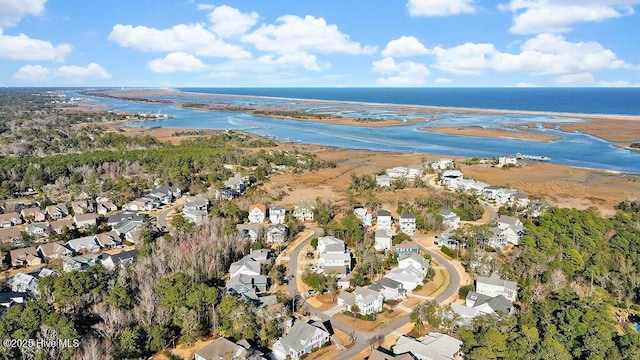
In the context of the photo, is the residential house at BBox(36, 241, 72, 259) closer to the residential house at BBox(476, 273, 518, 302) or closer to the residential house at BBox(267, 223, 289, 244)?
the residential house at BBox(267, 223, 289, 244)

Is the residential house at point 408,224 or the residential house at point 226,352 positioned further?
the residential house at point 408,224

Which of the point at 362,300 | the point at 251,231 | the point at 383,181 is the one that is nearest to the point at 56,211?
the point at 251,231

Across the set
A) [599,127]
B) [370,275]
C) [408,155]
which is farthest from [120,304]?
[599,127]

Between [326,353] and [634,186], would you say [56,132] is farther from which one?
[634,186]

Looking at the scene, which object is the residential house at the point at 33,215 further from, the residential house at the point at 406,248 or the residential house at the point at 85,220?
the residential house at the point at 406,248

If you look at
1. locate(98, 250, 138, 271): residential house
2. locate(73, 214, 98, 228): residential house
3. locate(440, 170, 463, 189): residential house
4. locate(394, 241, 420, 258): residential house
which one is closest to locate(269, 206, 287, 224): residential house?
locate(394, 241, 420, 258): residential house

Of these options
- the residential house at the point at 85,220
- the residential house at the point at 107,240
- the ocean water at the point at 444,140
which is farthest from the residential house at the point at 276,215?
the ocean water at the point at 444,140

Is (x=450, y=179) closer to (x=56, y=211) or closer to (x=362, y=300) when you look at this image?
(x=362, y=300)
